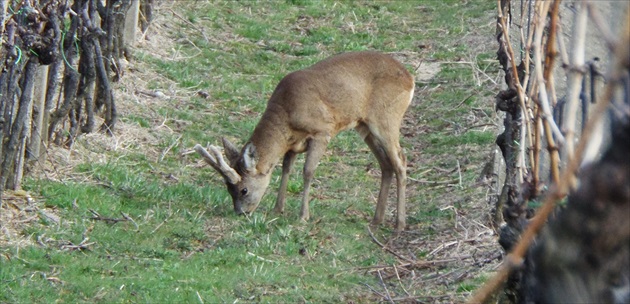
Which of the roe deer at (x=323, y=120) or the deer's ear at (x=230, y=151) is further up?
the roe deer at (x=323, y=120)

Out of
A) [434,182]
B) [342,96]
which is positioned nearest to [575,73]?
[342,96]

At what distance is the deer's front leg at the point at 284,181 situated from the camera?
9414 millimetres

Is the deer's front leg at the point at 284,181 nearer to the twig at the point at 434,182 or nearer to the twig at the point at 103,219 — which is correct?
the twig at the point at 434,182

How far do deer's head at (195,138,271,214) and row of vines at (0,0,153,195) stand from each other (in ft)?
4.85

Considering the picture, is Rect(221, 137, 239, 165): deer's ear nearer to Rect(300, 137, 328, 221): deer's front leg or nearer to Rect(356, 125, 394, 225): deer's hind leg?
Rect(300, 137, 328, 221): deer's front leg

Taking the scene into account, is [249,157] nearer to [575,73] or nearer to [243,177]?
[243,177]

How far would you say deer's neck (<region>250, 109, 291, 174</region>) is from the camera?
9578 millimetres

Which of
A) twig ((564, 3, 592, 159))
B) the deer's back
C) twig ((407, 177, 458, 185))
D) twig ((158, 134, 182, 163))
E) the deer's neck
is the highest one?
twig ((564, 3, 592, 159))

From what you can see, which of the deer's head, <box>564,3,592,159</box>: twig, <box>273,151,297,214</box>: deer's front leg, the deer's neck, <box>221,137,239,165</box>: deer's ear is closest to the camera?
<box>564,3,592,159</box>: twig

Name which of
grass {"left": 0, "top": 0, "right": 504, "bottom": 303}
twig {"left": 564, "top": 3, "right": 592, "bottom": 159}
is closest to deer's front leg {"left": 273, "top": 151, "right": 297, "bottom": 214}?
grass {"left": 0, "top": 0, "right": 504, "bottom": 303}

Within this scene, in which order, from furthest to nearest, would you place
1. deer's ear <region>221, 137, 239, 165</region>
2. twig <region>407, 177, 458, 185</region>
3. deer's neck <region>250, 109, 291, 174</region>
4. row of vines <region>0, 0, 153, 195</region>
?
twig <region>407, 177, 458, 185</region>, deer's ear <region>221, 137, 239, 165</region>, deer's neck <region>250, 109, 291, 174</region>, row of vines <region>0, 0, 153, 195</region>

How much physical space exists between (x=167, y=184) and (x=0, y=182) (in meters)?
2.17

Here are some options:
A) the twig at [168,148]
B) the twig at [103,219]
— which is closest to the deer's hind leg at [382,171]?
the twig at [168,148]

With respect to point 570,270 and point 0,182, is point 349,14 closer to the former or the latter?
point 0,182
